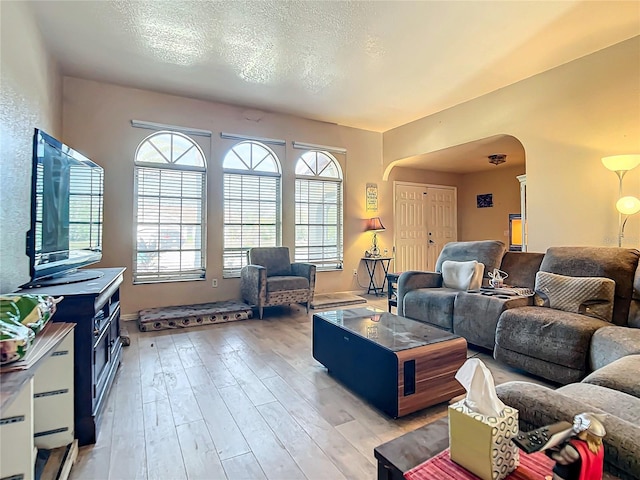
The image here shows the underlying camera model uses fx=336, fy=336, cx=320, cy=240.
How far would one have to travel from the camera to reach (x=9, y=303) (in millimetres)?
1290

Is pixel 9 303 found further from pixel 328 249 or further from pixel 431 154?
pixel 431 154

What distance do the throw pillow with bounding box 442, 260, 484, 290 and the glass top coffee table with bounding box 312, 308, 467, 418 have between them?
1.23 meters

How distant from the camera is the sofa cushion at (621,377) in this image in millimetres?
1409

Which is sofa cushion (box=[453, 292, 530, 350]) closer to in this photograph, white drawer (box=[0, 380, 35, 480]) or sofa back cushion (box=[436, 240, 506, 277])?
sofa back cushion (box=[436, 240, 506, 277])

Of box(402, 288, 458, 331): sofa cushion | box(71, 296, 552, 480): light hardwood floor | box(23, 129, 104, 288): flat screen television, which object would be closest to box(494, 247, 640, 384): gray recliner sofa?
box(71, 296, 552, 480): light hardwood floor

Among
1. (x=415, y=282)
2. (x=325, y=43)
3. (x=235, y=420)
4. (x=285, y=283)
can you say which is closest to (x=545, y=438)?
(x=235, y=420)

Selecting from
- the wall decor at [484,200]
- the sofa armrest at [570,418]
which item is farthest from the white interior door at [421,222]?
the sofa armrest at [570,418]

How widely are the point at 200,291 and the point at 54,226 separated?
2.61 m

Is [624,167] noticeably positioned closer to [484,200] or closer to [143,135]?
[484,200]

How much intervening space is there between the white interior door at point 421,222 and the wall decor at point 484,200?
0.50 m

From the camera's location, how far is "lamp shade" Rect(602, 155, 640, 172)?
2.99 meters

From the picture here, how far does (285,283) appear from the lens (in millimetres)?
4375

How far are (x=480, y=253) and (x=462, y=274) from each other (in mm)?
341

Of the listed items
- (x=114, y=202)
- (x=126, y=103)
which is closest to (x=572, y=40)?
(x=126, y=103)
